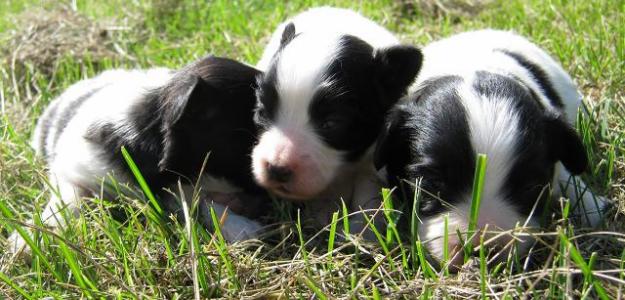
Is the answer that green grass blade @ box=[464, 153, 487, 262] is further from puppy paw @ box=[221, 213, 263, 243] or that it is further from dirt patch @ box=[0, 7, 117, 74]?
dirt patch @ box=[0, 7, 117, 74]

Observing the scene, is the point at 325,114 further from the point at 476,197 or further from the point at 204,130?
the point at 476,197

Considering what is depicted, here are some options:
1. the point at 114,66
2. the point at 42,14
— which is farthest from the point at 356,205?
the point at 42,14

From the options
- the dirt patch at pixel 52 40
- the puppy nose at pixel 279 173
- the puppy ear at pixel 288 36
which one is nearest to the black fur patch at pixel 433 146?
the puppy nose at pixel 279 173

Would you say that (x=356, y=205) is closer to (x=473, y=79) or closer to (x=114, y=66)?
(x=473, y=79)

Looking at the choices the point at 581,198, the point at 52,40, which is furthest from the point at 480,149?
the point at 52,40

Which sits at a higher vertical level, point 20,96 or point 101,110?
A: point 101,110
